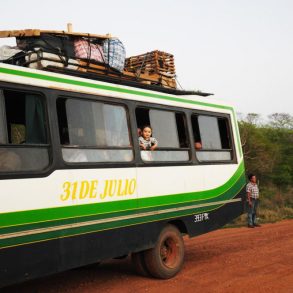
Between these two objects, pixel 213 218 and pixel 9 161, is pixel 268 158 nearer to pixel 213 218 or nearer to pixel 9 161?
pixel 213 218

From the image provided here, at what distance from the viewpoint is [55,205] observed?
516 centimetres

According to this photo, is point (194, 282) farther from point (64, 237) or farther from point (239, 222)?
point (239, 222)

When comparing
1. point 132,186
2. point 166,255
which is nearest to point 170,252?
point 166,255

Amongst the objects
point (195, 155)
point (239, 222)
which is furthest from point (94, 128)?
point (239, 222)

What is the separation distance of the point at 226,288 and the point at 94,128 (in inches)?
120

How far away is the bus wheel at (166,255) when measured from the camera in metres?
6.91

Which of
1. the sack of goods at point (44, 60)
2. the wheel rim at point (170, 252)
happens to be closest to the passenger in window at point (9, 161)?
the sack of goods at point (44, 60)

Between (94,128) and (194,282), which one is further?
(194,282)

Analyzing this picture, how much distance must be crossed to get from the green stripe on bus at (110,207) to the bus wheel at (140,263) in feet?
3.01

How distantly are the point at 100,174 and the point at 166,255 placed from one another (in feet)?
7.66

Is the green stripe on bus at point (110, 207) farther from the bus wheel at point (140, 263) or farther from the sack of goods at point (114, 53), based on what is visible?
the sack of goods at point (114, 53)

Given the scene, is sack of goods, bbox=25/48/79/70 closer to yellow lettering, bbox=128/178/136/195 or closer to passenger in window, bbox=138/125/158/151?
passenger in window, bbox=138/125/158/151

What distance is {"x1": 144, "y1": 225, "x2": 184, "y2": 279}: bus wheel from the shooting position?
272 inches

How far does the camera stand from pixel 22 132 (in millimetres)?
5414
